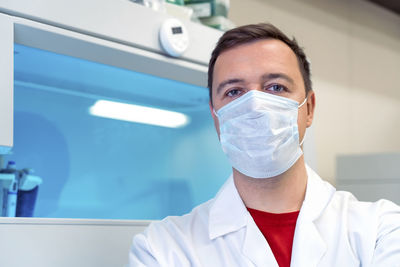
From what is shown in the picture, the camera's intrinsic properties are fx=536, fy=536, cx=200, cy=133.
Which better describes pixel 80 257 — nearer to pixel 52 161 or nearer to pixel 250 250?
pixel 52 161

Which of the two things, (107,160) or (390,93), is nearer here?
(107,160)

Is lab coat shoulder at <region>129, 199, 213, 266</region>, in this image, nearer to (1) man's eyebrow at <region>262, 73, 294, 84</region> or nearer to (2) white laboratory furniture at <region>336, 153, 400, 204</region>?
(1) man's eyebrow at <region>262, 73, 294, 84</region>

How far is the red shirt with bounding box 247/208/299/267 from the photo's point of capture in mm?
1159

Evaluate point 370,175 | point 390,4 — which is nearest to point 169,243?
point 370,175

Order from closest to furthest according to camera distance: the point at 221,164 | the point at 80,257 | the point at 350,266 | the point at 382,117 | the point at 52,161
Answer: the point at 350,266 < the point at 80,257 < the point at 52,161 < the point at 221,164 < the point at 382,117

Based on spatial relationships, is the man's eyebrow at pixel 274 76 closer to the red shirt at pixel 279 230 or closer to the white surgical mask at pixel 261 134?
the white surgical mask at pixel 261 134

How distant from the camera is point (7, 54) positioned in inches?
45.6

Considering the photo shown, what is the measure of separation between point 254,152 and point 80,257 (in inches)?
18.9

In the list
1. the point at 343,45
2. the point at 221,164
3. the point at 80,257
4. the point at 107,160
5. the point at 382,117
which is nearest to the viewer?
the point at 80,257

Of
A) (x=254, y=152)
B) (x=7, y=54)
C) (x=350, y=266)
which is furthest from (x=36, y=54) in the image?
(x=350, y=266)

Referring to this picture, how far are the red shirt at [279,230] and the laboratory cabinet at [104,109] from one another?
0.47 m

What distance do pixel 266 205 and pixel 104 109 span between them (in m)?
0.56

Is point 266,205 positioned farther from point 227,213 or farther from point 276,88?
point 276,88

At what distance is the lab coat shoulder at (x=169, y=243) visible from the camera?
45.2 inches
